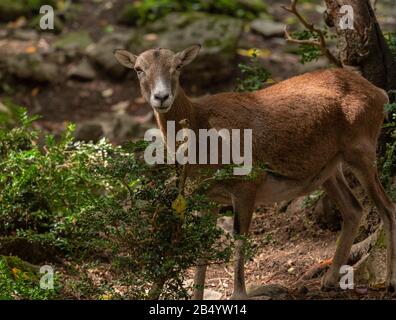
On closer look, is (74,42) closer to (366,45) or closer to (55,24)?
(55,24)

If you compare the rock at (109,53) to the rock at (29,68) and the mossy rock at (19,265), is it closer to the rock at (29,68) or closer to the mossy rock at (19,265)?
the rock at (29,68)

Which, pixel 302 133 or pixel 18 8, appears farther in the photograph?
pixel 18 8

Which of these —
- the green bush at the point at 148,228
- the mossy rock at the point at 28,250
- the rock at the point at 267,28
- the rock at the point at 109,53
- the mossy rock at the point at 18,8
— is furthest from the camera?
the mossy rock at the point at 18,8

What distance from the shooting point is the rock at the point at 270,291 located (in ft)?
25.8

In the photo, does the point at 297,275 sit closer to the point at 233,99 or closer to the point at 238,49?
the point at 233,99

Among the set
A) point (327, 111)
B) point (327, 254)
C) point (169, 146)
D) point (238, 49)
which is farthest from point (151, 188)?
point (238, 49)

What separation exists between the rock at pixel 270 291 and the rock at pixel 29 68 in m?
9.65

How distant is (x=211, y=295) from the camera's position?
27.3ft

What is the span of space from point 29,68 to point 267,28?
517 centimetres

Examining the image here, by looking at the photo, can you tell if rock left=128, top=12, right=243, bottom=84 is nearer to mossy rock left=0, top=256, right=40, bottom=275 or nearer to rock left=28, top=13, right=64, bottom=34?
rock left=28, top=13, right=64, bottom=34

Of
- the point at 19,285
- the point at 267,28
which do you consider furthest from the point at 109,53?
the point at 19,285

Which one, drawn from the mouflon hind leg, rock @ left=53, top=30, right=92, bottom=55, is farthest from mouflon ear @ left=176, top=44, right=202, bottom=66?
rock @ left=53, top=30, right=92, bottom=55

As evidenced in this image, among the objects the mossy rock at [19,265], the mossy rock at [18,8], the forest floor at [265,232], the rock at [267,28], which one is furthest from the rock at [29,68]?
the mossy rock at [19,265]

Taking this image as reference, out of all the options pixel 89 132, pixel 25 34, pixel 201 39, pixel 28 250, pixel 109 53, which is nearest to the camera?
pixel 28 250
